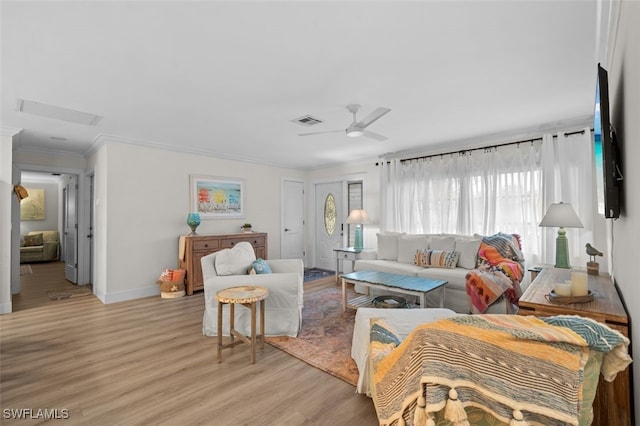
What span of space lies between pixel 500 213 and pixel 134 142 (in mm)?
5492

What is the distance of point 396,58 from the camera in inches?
90.5

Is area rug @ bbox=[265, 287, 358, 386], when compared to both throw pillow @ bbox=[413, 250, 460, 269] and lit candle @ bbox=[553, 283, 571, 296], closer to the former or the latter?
throw pillow @ bbox=[413, 250, 460, 269]

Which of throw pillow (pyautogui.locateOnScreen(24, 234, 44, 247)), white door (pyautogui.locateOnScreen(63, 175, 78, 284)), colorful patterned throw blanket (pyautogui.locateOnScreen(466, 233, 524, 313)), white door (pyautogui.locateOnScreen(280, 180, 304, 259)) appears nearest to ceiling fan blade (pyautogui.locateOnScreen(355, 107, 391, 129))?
colorful patterned throw blanket (pyautogui.locateOnScreen(466, 233, 524, 313))

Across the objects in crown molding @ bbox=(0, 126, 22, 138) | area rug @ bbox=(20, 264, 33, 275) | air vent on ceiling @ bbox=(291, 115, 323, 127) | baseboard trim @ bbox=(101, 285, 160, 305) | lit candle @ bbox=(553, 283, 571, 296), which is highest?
air vent on ceiling @ bbox=(291, 115, 323, 127)

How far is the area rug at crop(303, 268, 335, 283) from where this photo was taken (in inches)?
237

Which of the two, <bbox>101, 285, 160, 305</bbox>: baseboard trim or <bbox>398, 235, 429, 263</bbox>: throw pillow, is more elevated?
<bbox>398, 235, 429, 263</bbox>: throw pillow

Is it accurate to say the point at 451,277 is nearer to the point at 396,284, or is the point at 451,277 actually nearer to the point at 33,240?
the point at 396,284

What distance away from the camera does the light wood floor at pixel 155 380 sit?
1.96 m

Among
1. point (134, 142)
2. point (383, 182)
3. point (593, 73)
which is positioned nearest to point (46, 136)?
point (134, 142)

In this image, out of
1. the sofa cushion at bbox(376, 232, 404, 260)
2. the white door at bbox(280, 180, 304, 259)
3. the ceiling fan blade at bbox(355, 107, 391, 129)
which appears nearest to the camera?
the ceiling fan blade at bbox(355, 107, 391, 129)

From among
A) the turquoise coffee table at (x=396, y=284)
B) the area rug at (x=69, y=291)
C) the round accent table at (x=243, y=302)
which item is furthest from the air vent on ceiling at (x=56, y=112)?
the turquoise coffee table at (x=396, y=284)

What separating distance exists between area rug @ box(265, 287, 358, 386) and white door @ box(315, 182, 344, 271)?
2602 millimetres

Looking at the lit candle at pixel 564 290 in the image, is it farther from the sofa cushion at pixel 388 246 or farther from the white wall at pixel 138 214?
the white wall at pixel 138 214

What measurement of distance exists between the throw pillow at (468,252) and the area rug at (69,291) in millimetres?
5793
